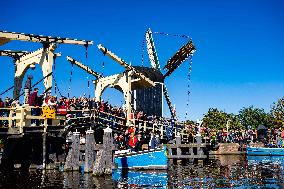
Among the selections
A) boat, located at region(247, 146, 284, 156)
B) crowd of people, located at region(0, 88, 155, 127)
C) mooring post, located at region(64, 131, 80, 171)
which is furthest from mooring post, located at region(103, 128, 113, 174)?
boat, located at region(247, 146, 284, 156)

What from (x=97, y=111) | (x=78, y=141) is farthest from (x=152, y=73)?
(x=78, y=141)

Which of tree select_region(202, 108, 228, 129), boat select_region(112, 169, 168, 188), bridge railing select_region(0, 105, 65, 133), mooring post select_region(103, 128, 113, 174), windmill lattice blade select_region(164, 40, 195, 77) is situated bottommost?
boat select_region(112, 169, 168, 188)

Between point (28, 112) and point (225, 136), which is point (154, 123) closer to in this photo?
point (28, 112)

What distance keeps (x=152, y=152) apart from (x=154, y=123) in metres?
8.38

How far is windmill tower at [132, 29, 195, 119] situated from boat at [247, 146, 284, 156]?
7.74 metres

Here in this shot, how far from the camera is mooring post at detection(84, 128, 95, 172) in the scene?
639 inches

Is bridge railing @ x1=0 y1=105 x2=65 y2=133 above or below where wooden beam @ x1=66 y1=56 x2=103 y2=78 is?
below

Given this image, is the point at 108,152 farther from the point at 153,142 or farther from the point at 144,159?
the point at 153,142

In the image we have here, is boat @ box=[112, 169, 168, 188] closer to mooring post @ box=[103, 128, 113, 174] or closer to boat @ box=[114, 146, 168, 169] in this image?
boat @ box=[114, 146, 168, 169]

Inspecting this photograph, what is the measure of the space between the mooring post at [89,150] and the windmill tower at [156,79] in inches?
699

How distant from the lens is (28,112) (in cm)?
1755

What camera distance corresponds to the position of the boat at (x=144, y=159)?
→ 17.3m

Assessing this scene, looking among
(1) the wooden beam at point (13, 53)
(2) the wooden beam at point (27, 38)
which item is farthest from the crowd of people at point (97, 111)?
(1) the wooden beam at point (13, 53)

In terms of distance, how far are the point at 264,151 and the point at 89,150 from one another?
19.9 meters
